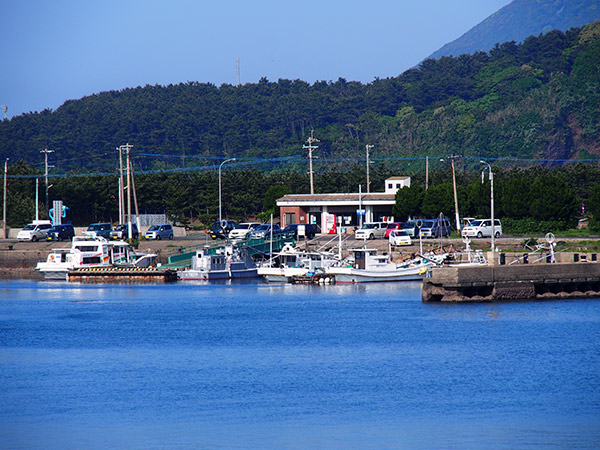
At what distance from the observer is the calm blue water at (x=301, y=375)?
24359 mm

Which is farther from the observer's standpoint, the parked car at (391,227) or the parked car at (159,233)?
the parked car at (159,233)

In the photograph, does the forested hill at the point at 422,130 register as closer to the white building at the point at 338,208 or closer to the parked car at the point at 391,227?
the white building at the point at 338,208

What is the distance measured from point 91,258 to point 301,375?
39.4 m

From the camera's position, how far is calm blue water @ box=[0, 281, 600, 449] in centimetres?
2436

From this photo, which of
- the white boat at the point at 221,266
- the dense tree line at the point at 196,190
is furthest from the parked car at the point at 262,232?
the dense tree line at the point at 196,190

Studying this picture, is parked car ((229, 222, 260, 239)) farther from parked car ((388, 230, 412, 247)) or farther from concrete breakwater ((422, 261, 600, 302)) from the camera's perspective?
concrete breakwater ((422, 261, 600, 302))

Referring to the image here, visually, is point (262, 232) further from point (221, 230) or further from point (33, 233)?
point (33, 233)

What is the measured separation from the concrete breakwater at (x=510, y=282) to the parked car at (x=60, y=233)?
4153 centimetres

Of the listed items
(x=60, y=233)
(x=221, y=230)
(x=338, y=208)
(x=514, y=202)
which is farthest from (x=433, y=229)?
(x=60, y=233)

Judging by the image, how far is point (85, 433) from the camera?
2441cm

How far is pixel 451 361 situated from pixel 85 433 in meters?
15.0

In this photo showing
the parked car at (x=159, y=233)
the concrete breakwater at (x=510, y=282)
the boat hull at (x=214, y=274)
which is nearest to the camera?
the concrete breakwater at (x=510, y=282)

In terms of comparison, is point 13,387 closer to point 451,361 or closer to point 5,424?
point 5,424


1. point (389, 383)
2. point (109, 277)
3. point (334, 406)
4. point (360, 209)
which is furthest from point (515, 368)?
point (360, 209)
